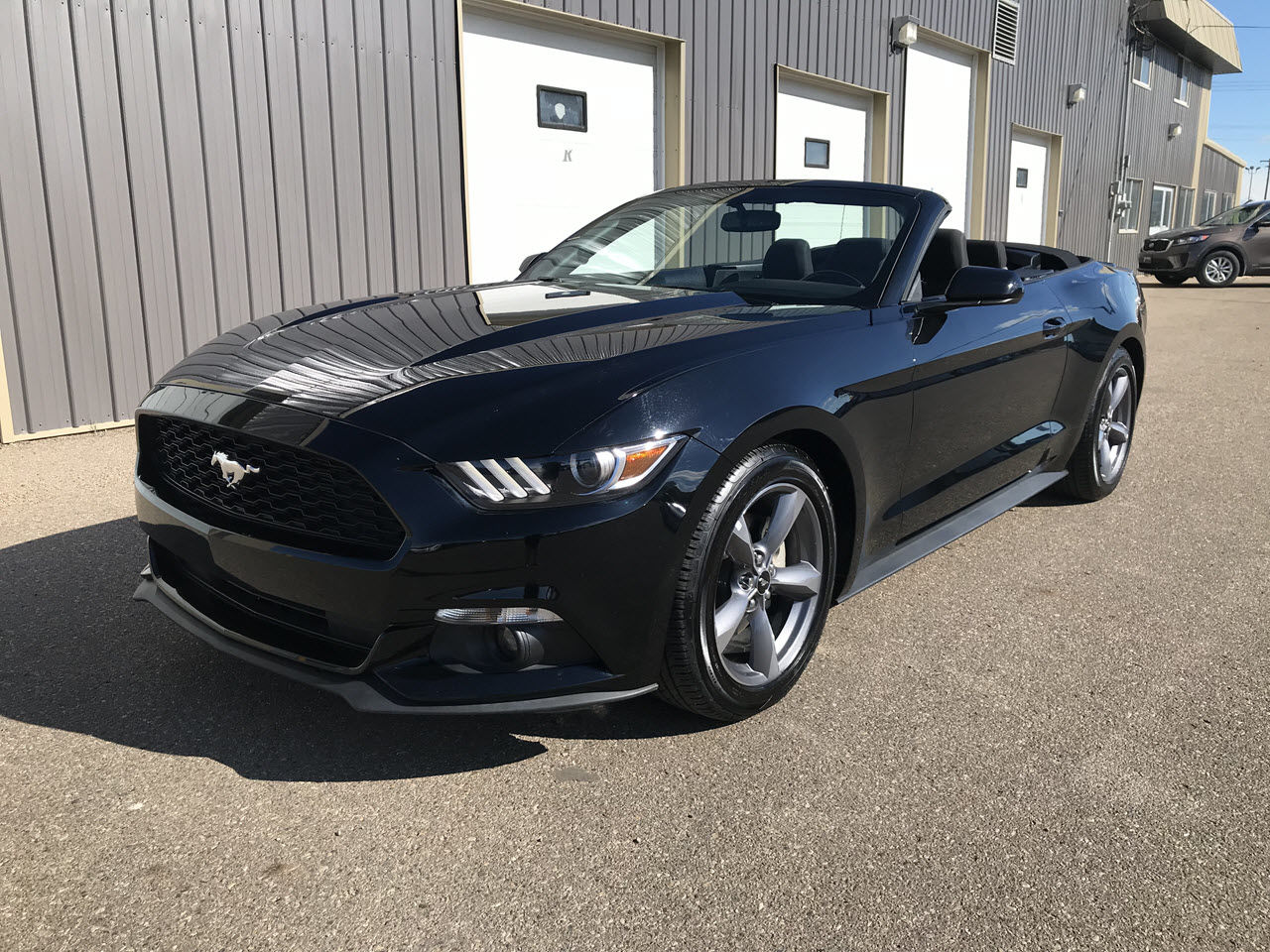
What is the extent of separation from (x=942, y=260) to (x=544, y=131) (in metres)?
5.22

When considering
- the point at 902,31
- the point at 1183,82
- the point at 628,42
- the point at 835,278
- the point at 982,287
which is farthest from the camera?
the point at 1183,82

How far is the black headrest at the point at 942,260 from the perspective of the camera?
3.45 meters

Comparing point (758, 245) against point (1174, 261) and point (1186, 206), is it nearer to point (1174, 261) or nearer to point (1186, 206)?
point (1174, 261)

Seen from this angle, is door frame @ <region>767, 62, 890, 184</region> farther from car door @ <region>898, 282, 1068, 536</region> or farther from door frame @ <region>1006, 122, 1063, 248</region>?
car door @ <region>898, 282, 1068, 536</region>

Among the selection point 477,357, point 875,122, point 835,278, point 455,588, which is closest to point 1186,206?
point 875,122

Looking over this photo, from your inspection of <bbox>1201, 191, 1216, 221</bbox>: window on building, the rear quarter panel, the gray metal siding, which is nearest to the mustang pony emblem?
the rear quarter panel

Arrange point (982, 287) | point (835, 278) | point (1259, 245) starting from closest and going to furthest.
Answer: point (982, 287), point (835, 278), point (1259, 245)

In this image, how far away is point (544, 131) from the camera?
802cm

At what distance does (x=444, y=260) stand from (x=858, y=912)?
20.7ft

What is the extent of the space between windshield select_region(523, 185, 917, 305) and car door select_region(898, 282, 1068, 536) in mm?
313

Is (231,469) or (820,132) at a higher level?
(820,132)

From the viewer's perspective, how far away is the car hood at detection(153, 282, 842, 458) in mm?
2164

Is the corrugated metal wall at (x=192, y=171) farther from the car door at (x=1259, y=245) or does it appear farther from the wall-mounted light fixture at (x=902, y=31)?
the car door at (x=1259, y=245)

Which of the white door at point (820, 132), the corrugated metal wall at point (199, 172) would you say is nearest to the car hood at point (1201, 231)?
the white door at point (820, 132)
